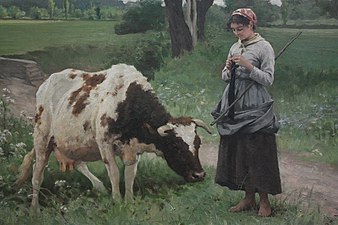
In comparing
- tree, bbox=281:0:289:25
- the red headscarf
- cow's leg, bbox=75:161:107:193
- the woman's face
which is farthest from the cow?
tree, bbox=281:0:289:25

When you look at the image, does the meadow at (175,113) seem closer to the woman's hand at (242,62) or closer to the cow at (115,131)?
the cow at (115,131)

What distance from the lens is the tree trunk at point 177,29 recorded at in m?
5.92

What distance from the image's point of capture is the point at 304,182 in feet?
18.4

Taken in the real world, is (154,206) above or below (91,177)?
below

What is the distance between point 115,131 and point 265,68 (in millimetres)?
1098

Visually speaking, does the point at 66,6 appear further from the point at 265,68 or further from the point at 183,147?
the point at 265,68

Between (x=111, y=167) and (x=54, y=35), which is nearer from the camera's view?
(x=111, y=167)

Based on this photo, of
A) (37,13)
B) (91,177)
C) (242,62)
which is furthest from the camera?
(37,13)

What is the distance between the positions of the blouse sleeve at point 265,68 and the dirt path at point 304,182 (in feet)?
1.75

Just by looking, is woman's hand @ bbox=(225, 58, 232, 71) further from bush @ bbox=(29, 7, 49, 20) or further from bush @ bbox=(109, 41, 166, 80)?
bush @ bbox=(29, 7, 49, 20)

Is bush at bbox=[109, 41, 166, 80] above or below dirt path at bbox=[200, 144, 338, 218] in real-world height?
above

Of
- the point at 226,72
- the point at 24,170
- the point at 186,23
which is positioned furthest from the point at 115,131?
the point at 186,23

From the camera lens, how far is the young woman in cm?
554

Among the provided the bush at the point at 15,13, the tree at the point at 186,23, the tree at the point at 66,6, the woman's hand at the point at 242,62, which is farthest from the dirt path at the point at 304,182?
the bush at the point at 15,13
